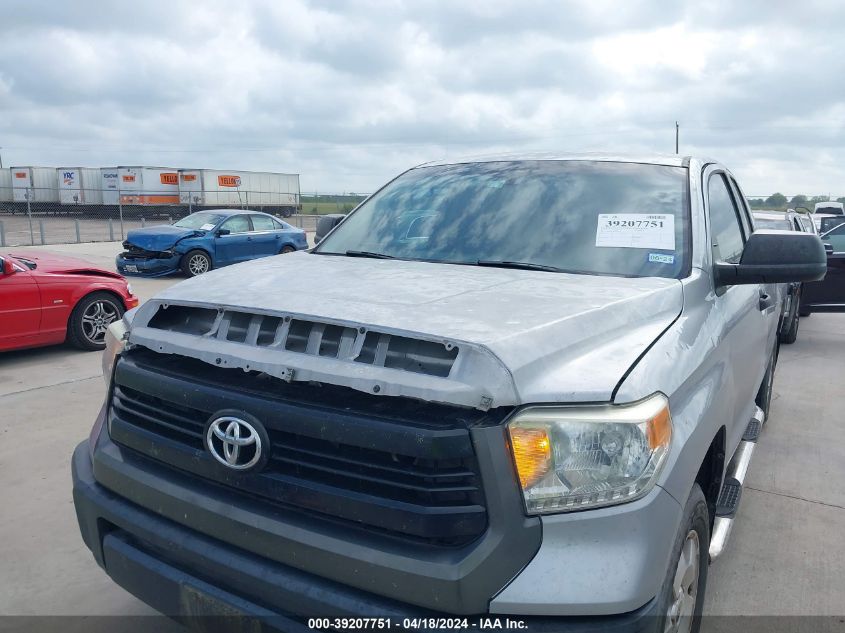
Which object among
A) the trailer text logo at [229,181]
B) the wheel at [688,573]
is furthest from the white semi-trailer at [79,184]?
the wheel at [688,573]

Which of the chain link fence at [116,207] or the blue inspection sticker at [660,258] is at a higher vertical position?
the chain link fence at [116,207]

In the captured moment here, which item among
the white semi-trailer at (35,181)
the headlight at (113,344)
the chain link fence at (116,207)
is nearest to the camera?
the headlight at (113,344)

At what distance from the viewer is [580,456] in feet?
5.95

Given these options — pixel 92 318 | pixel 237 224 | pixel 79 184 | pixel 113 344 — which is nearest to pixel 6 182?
pixel 79 184

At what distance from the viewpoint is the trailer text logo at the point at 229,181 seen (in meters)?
45.2

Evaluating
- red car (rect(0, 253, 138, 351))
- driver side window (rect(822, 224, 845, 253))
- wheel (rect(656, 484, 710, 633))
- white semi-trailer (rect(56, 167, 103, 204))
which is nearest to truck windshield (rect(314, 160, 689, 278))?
wheel (rect(656, 484, 710, 633))

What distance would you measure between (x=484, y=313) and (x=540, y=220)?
1.19 m

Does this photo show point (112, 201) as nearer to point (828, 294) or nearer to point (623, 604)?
point (828, 294)

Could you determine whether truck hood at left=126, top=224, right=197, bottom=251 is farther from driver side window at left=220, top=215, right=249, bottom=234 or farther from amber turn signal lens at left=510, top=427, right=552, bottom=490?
amber turn signal lens at left=510, top=427, right=552, bottom=490

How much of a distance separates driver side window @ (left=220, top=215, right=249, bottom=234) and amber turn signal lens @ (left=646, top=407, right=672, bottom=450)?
15119 millimetres

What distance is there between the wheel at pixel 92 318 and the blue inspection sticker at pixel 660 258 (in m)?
6.66

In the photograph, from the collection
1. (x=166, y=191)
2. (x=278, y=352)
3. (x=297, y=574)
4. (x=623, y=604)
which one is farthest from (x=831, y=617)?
(x=166, y=191)

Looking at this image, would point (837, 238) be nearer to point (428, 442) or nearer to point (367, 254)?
point (367, 254)

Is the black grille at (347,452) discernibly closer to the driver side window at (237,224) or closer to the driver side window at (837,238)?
the driver side window at (837,238)
